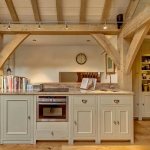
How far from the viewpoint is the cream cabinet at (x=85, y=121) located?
175 inches

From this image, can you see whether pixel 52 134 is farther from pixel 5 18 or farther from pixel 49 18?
pixel 5 18

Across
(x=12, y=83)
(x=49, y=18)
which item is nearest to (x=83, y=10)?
(x=49, y=18)

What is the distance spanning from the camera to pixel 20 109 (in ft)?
14.6

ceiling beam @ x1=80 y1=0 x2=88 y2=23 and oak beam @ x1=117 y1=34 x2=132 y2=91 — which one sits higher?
ceiling beam @ x1=80 y1=0 x2=88 y2=23

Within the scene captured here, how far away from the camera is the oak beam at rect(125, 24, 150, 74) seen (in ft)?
13.5

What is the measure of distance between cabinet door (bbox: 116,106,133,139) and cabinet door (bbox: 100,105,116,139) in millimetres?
90

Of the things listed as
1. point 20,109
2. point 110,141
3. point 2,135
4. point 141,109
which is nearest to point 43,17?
point 20,109

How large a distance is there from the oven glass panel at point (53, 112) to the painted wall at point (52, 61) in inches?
183

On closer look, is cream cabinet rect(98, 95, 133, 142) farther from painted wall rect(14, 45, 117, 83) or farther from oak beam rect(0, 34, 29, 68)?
painted wall rect(14, 45, 117, 83)

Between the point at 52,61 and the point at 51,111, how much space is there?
4.82 meters

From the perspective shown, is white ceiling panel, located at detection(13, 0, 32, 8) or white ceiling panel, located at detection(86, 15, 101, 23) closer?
white ceiling panel, located at detection(13, 0, 32, 8)

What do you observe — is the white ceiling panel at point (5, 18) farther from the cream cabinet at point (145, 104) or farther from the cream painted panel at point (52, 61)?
the cream cabinet at point (145, 104)

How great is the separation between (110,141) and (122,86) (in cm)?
122

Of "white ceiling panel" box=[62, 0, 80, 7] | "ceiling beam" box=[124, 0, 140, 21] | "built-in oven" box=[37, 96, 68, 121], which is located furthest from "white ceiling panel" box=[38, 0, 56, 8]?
"built-in oven" box=[37, 96, 68, 121]
